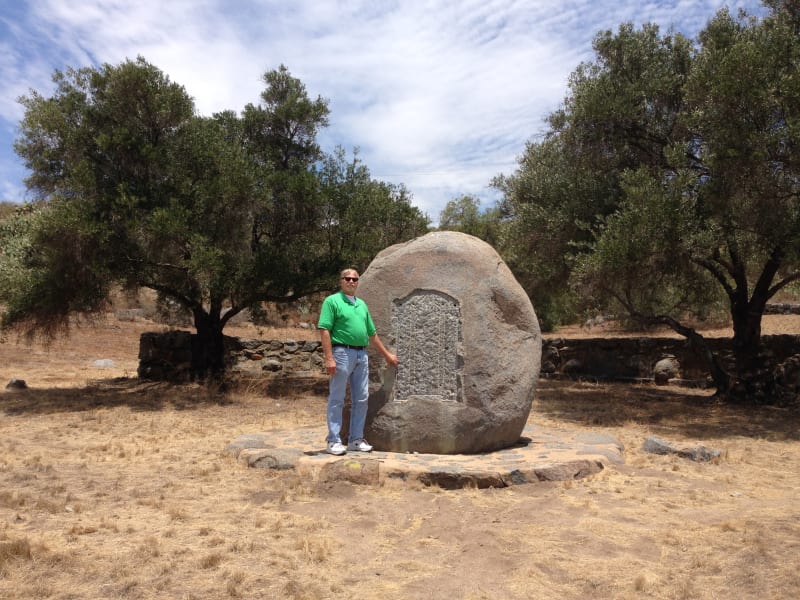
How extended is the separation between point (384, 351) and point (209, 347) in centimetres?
864

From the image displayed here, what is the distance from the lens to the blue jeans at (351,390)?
22.5 ft

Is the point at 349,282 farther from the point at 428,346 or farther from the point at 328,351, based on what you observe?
the point at 428,346

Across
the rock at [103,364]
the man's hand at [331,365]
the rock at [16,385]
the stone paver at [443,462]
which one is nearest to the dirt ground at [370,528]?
the stone paver at [443,462]

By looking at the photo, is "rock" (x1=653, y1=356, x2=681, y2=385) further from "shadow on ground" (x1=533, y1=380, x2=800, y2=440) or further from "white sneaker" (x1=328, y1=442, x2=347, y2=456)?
"white sneaker" (x1=328, y1=442, x2=347, y2=456)

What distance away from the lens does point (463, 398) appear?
718 centimetres

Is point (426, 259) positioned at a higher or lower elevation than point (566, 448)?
higher

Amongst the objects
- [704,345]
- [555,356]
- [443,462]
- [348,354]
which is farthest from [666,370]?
[348,354]

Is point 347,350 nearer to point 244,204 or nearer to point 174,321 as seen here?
point 244,204

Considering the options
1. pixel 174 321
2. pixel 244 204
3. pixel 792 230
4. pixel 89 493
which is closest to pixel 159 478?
pixel 89 493

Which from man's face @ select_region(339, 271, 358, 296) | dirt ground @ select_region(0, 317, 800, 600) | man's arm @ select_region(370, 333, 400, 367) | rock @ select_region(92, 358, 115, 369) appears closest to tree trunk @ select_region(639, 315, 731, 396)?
dirt ground @ select_region(0, 317, 800, 600)

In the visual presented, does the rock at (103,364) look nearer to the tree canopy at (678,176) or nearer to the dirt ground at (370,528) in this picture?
the dirt ground at (370,528)

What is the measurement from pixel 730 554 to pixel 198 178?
1082 centimetres

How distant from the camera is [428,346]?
7324 mm

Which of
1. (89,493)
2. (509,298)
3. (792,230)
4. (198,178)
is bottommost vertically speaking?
(89,493)
